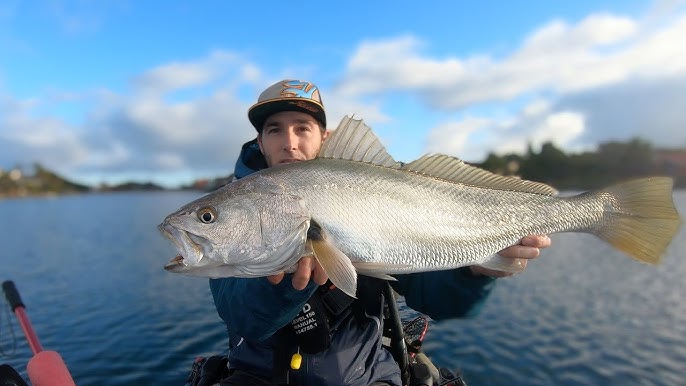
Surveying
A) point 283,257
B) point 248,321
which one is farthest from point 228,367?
point 283,257

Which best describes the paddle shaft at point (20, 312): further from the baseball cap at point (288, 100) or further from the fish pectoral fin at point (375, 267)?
the fish pectoral fin at point (375, 267)

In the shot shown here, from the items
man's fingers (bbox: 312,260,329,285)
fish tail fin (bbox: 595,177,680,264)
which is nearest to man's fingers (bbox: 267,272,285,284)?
man's fingers (bbox: 312,260,329,285)

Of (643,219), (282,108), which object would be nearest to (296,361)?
(282,108)

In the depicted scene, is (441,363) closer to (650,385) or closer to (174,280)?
(650,385)

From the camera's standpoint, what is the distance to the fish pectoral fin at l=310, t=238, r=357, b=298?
2807 mm

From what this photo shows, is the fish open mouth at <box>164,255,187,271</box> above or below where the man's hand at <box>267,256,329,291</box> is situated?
above

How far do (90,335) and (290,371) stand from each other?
341 inches

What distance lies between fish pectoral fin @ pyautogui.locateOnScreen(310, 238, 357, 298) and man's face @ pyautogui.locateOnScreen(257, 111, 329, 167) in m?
1.61

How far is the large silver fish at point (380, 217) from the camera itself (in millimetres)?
2793

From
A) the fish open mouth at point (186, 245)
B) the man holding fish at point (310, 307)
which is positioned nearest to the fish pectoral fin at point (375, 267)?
the man holding fish at point (310, 307)

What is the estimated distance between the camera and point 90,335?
1028 centimetres

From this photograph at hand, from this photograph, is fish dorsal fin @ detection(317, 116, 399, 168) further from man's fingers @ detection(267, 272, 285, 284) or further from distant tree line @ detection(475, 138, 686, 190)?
distant tree line @ detection(475, 138, 686, 190)

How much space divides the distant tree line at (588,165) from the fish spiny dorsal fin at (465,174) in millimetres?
92749

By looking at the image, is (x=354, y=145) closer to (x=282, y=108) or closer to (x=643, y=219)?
(x=282, y=108)
